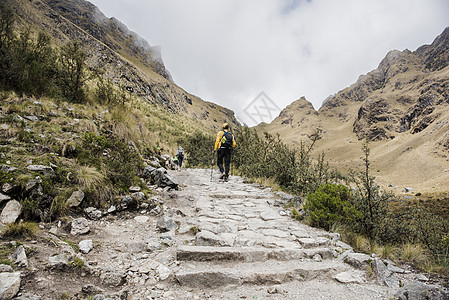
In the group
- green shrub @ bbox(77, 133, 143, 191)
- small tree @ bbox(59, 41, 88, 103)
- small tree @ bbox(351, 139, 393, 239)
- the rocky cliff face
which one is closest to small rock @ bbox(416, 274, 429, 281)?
small tree @ bbox(351, 139, 393, 239)

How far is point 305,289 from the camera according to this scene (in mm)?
2314

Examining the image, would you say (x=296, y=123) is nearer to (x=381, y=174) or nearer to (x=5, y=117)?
(x=381, y=174)

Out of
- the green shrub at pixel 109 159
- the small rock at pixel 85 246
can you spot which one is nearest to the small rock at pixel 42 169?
the green shrub at pixel 109 159

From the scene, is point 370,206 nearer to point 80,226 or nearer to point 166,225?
point 166,225

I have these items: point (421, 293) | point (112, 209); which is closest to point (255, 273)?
point (421, 293)

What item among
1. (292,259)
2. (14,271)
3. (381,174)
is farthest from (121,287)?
(381,174)

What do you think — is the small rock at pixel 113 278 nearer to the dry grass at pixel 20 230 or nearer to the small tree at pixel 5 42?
the dry grass at pixel 20 230

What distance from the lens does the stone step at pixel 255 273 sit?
2.41m

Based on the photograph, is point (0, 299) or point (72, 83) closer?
point (0, 299)

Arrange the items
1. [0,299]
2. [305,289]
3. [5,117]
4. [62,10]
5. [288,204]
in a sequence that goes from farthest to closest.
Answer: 1. [62,10]
2. [288,204]
3. [5,117]
4. [305,289]
5. [0,299]

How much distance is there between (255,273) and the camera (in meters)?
2.47

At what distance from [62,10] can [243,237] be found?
11297 centimetres

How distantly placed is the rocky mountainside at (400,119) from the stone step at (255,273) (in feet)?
10.5

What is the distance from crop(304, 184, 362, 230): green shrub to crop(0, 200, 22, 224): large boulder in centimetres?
490
